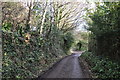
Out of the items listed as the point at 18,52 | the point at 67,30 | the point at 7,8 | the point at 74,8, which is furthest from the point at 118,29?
the point at 67,30

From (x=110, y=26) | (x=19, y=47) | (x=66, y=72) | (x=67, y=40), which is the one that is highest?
(x=110, y=26)

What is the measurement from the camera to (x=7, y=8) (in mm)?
12211

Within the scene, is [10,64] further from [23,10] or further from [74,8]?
[74,8]

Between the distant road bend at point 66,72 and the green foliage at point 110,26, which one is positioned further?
the green foliage at point 110,26

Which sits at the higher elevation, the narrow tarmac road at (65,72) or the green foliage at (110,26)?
the green foliage at (110,26)

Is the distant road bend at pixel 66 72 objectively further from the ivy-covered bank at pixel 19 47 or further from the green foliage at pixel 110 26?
the green foliage at pixel 110 26

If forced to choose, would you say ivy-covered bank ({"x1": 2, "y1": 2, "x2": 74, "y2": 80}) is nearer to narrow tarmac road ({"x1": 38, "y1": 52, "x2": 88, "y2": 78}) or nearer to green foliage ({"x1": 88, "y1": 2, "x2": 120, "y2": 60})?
narrow tarmac road ({"x1": 38, "y1": 52, "x2": 88, "y2": 78})

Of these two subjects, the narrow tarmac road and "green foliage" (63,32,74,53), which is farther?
"green foliage" (63,32,74,53)

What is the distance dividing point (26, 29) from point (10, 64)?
6.62 metres

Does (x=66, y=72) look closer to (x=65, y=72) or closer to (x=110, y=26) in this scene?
(x=65, y=72)

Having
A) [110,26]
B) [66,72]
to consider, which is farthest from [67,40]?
[66,72]

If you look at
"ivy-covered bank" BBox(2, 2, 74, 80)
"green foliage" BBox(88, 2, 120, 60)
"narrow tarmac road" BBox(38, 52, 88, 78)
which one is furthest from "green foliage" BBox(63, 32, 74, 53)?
"green foliage" BBox(88, 2, 120, 60)

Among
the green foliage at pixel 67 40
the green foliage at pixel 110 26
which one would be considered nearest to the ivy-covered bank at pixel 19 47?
the green foliage at pixel 110 26

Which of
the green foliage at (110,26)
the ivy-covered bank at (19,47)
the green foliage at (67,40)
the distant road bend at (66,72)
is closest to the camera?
the ivy-covered bank at (19,47)
